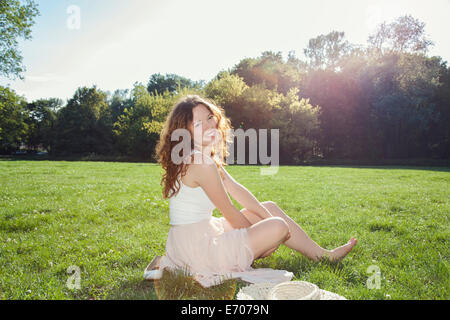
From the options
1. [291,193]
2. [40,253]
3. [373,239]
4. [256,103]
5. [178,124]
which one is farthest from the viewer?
[256,103]

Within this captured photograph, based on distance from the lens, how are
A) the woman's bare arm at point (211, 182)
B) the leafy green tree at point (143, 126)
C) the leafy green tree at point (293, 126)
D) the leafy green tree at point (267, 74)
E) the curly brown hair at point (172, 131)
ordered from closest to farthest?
the woman's bare arm at point (211, 182), the curly brown hair at point (172, 131), the leafy green tree at point (293, 126), the leafy green tree at point (143, 126), the leafy green tree at point (267, 74)

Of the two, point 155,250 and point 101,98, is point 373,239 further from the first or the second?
point 101,98

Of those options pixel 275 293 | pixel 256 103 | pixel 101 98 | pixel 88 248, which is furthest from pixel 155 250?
pixel 101 98

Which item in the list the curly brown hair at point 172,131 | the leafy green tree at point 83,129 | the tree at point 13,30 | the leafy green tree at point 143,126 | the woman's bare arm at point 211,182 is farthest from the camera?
the leafy green tree at point 83,129

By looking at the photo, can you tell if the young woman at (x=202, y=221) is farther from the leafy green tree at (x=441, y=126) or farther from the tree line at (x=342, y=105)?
the leafy green tree at (x=441, y=126)

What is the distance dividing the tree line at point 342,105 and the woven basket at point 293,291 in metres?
28.2

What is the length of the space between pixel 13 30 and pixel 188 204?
3000 centimetres

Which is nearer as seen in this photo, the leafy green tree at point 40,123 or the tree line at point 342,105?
the tree line at point 342,105

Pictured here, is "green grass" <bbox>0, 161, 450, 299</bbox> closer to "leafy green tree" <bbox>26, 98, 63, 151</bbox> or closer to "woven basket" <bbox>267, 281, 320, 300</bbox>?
"woven basket" <bbox>267, 281, 320, 300</bbox>

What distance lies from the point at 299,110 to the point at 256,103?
491cm

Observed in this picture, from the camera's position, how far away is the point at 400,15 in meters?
37.1

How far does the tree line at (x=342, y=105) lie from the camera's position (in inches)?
1217

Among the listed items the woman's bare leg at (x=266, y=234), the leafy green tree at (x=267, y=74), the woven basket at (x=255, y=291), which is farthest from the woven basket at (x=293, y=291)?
the leafy green tree at (x=267, y=74)

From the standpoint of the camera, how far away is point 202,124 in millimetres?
3219
